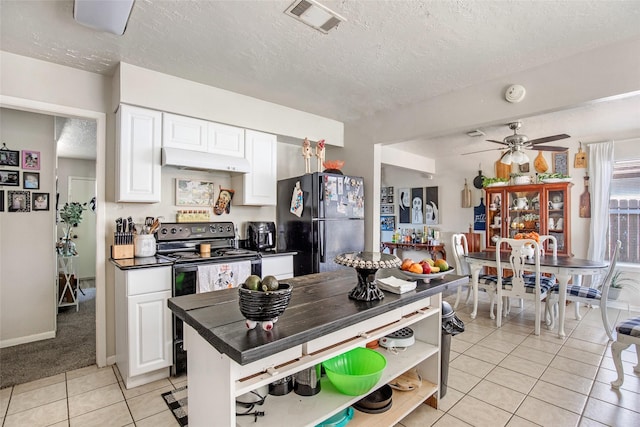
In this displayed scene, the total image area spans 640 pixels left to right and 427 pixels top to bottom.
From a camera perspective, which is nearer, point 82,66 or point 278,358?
point 278,358

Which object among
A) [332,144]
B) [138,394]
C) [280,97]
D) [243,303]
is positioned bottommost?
[138,394]

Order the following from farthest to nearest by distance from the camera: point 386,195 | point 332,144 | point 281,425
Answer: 1. point 386,195
2. point 332,144
3. point 281,425

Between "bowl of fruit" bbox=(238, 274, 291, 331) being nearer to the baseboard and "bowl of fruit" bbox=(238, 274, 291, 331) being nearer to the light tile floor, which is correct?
the light tile floor

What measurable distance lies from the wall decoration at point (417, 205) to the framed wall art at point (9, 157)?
6.12m

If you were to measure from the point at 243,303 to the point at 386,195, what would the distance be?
6.38 meters

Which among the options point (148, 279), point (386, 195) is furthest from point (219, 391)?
point (386, 195)

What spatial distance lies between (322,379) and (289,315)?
61cm

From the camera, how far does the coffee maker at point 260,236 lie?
132 inches

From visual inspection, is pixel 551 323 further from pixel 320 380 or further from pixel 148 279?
pixel 148 279

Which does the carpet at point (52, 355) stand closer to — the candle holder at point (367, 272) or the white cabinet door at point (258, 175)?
the white cabinet door at point (258, 175)

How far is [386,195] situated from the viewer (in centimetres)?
718

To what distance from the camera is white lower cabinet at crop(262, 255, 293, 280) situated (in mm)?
3002

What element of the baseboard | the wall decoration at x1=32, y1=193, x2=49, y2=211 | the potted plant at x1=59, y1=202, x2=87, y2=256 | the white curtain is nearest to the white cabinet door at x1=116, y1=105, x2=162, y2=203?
the wall decoration at x1=32, y1=193, x2=49, y2=211

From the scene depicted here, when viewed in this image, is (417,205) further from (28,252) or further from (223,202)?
(28,252)
